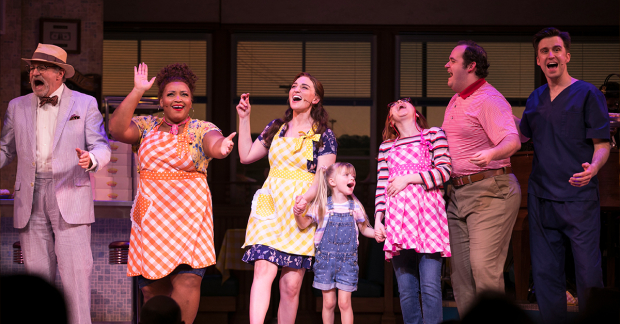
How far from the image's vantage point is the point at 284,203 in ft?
10.1

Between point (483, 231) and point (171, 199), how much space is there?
5.45ft

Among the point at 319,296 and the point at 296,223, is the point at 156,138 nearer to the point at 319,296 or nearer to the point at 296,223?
the point at 296,223

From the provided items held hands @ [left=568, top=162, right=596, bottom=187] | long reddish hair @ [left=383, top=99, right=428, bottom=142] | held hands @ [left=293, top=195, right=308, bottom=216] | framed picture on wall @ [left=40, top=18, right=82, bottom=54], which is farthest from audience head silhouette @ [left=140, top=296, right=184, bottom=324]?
framed picture on wall @ [left=40, top=18, right=82, bottom=54]

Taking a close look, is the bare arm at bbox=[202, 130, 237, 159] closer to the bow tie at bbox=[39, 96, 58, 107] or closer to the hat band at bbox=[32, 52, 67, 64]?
the bow tie at bbox=[39, 96, 58, 107]

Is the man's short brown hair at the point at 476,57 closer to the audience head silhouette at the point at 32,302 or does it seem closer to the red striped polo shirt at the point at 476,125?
the red striped polo shirt at the point at 476,125

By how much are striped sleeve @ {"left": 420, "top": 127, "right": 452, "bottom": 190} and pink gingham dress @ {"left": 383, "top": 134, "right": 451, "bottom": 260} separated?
39 millimetres

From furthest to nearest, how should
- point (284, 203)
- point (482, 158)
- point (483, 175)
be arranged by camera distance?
point (284, 203), point (483, 175), point (482, 158)

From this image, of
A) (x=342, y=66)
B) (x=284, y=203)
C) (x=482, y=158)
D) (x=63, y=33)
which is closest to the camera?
(x=482, y=158)

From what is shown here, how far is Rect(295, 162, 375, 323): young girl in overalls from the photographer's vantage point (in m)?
3.15

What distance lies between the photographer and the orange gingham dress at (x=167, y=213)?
9.56 ft

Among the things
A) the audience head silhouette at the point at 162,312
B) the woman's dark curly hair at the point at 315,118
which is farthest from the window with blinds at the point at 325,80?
the audience head silhouette at the point at 162,312

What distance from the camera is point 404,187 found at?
3.02 m

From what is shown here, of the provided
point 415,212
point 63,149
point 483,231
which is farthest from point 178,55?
point 483,231

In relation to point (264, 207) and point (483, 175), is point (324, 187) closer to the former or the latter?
point (264, 207)
